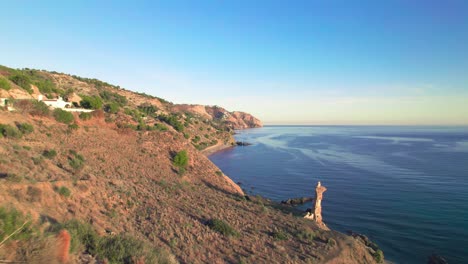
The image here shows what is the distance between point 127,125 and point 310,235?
2689 centimetres

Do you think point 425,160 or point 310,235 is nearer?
point 310,235

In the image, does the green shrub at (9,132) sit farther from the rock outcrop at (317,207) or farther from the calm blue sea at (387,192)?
the calm blue sea at (387,192)

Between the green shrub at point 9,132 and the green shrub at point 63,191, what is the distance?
1073cm

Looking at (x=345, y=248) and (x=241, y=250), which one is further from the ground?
(x=241, y=250)

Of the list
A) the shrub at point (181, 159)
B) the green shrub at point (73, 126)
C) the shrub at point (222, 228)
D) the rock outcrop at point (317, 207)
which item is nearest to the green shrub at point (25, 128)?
the green shrub at point (73, 126)

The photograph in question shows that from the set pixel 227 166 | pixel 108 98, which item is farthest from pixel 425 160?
pixel 108 98

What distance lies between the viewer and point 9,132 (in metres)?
19.2

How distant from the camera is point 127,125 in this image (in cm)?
3400

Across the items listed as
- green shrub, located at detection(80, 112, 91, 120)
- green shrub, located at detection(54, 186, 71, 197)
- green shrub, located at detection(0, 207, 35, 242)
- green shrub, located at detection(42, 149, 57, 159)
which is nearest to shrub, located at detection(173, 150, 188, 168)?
green shrub, located at detection(80, 112, 91, 120)

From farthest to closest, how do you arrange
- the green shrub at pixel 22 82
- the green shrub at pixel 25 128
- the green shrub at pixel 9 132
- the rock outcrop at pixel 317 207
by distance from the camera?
the green shrub at pixel 22 82, the rock outcrop at pixel 317 207, the green shrub at pixel 25 128, the green shrub at pixel 9 132

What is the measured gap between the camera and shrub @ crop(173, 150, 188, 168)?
Answer: 1190 inches

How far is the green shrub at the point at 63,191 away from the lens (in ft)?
40.7

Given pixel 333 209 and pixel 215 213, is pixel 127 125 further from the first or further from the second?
pixel 333 209

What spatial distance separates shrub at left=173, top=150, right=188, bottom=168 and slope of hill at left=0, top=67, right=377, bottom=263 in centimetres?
12
